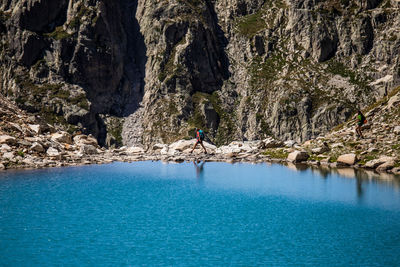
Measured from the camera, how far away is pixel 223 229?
21.5 m

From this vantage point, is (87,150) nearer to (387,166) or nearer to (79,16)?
(387,166)

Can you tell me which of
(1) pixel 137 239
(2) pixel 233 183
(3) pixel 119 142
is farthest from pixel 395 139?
(3) pixel 119 142

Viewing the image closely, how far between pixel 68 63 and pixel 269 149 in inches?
3512

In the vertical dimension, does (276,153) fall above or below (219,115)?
below

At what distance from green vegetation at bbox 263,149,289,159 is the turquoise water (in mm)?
17159

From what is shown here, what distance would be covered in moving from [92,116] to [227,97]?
153 ft

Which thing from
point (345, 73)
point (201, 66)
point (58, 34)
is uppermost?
point (58, 34)

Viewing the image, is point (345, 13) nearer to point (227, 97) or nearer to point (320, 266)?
point (227, 97)

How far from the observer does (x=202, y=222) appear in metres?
23.0

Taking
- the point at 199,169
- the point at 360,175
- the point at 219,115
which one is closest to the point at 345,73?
the point at 219,115

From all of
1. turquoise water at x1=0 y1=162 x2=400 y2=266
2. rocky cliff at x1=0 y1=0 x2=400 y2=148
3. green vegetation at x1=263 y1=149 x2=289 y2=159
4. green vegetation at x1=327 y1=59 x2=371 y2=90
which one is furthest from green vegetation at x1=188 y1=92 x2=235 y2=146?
turquoise water at x1=0 y1=162 x2=400 y2=266

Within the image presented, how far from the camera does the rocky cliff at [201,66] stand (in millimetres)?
112750

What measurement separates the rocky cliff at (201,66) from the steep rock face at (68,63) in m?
0.35

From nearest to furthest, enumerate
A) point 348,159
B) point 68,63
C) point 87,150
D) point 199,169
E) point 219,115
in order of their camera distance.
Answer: point 348,159
point 199,169
point 87,150
point 219,115
point 68,63
